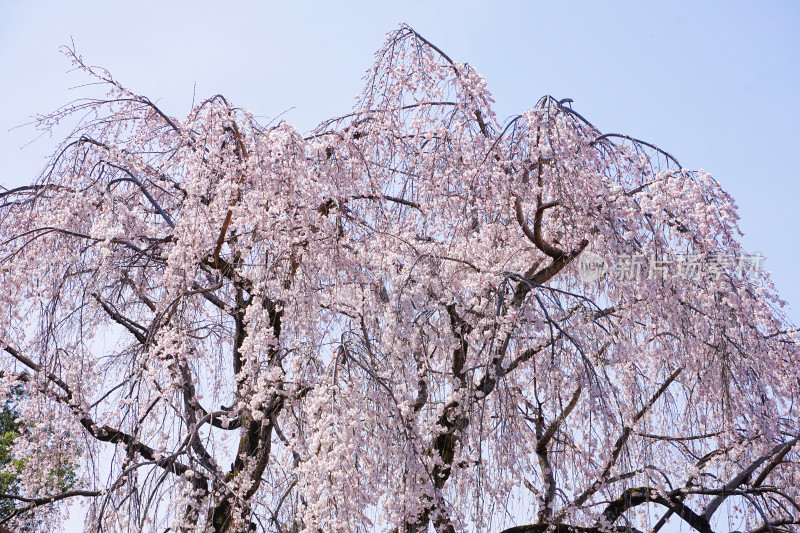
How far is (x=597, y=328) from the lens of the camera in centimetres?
564

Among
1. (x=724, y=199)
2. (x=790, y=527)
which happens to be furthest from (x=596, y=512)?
(x=724, y=199)

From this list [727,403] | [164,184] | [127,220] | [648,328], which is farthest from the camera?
[164,184]

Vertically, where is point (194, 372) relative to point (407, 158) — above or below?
below

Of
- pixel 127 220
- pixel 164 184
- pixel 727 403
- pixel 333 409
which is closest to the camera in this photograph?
pixel 333 409

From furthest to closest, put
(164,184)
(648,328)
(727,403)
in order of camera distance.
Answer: (164,184), (648,328), (727,403)

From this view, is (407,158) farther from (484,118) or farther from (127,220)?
(127,220)

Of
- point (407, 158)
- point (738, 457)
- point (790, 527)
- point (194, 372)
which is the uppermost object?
point (407, 158)

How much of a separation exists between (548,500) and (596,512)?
1.49 ft

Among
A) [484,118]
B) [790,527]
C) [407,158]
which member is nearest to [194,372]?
[407,158]

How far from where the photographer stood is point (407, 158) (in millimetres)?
5996

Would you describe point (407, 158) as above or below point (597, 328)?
above

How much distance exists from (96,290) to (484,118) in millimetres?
3190

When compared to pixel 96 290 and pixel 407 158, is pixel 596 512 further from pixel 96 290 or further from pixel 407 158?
pixel 96 290

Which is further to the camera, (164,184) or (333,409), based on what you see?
(164,184)
